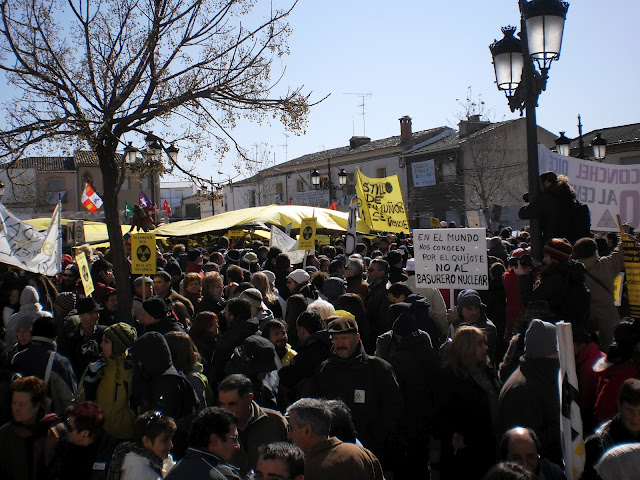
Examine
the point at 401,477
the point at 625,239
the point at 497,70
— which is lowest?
the point at 401,477

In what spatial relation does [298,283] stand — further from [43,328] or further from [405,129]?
[405,129]

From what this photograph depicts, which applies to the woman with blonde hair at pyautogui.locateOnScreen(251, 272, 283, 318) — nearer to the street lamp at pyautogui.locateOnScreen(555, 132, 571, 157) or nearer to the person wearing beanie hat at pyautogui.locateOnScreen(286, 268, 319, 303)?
the person wearing beanie hat at pyautogui.locateOnScreen(286, 268, 319, 303)

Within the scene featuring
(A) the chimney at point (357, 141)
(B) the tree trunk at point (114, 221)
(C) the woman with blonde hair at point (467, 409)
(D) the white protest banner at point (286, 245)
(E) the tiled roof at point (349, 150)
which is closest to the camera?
(C) the woman with blonde hair at point (467, 409)

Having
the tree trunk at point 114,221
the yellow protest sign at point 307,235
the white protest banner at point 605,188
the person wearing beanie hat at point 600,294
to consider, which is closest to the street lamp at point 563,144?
the yellow protest sign at point 307,235

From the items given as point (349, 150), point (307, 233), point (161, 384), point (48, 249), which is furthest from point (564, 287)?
point (349, 150)

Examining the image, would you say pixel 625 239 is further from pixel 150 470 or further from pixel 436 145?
pixel 436 145

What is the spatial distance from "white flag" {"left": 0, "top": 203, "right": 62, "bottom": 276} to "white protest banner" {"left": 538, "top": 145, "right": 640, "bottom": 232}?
6.60m

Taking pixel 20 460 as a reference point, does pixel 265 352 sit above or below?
above

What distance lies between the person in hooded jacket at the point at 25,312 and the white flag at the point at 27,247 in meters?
1.61

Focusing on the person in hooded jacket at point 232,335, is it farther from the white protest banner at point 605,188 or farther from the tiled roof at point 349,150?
the tiled roof at point 349,150

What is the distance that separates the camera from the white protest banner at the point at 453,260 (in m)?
8.19

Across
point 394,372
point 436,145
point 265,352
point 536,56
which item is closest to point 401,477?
point 394,372

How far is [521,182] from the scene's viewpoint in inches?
1729

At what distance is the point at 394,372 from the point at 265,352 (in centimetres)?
105
